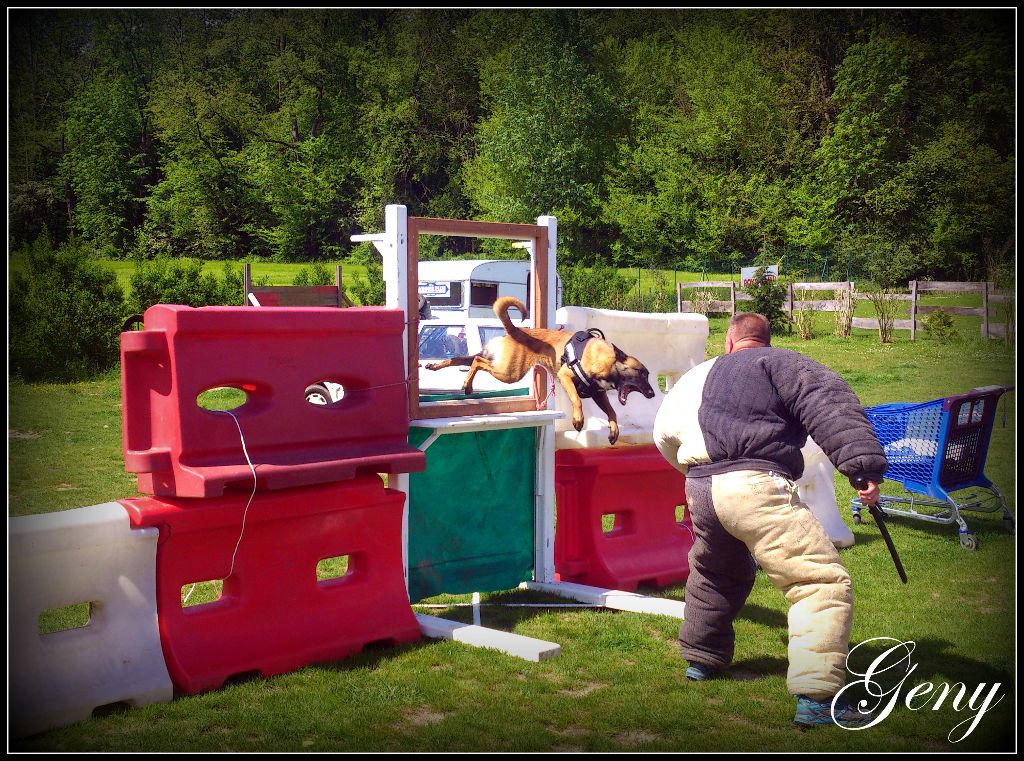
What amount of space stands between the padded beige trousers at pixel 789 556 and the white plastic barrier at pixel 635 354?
2.18 meters

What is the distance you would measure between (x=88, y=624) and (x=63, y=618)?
4.85ft

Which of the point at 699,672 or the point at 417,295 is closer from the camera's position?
the point at 699,672

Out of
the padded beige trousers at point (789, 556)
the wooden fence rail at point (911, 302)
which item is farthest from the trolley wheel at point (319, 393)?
the wooden fence rail at point (911, 302)

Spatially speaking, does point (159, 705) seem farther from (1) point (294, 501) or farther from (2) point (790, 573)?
(2) point (790, 573)

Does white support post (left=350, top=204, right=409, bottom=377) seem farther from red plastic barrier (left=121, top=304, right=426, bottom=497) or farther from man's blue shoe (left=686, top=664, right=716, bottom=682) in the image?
man's blue shoe (left=686, top=664, right=716, bottom=682)

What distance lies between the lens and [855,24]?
2981cm

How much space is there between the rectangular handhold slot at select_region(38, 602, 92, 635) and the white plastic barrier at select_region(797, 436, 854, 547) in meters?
4.87

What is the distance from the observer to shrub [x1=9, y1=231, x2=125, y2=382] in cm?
1703

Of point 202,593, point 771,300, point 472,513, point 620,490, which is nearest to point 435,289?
point 620,490

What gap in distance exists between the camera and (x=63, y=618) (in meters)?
5.71

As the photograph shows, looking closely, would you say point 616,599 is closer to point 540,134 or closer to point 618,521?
point 618,521

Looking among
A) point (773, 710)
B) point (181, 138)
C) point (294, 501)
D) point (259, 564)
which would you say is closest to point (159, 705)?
point (259, 564)

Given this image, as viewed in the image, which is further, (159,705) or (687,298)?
(687,298)

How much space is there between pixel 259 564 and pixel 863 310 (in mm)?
22142
